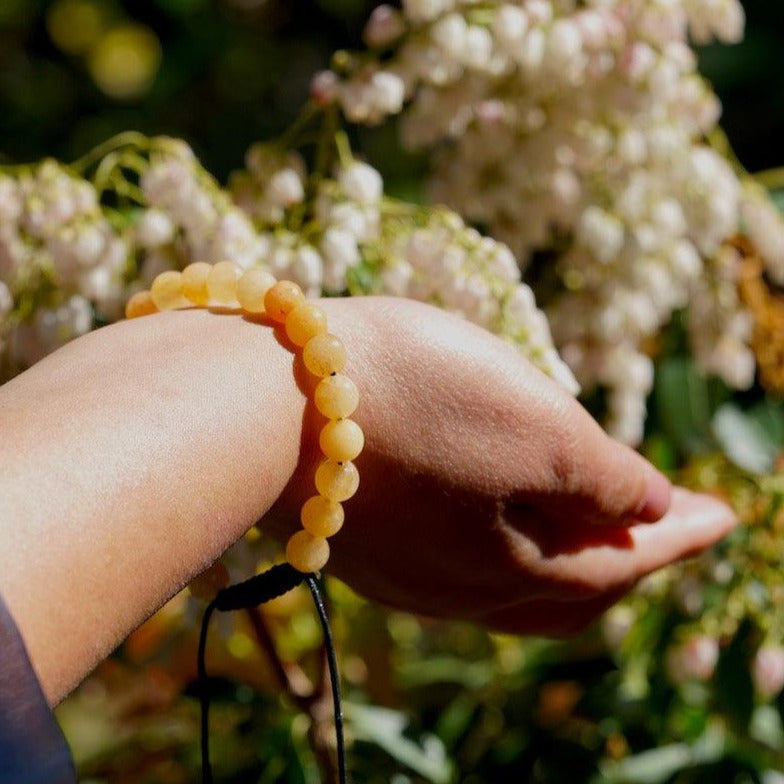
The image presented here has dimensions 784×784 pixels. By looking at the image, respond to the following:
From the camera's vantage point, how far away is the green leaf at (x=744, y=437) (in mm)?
1020

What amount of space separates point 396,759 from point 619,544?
0.91 ft

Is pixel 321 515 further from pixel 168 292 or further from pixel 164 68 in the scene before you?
pixel 164 68

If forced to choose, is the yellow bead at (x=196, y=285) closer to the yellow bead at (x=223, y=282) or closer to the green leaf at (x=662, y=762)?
the yellow bead at (x=223, y=282)

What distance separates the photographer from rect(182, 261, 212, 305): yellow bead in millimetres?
642

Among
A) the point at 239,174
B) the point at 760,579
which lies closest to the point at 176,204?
the point at 239,174

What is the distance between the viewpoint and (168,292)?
0.65m

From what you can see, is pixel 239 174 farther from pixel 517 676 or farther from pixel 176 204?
pixel 517 676

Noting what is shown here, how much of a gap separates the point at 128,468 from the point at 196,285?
0.58 ft

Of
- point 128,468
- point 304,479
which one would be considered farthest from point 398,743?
point 128,468

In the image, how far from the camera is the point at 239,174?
2.64 feet

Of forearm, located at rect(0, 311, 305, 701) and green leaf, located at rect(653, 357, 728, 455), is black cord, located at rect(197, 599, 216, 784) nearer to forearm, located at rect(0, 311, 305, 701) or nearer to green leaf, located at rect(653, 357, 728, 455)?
forearm, located at rect(0, 311, 305, 701)

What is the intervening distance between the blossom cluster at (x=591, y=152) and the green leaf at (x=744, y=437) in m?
0.09

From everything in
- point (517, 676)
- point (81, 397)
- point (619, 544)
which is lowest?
point (517, 676)

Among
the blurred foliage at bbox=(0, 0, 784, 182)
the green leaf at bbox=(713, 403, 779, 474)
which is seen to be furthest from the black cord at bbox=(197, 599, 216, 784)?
the blurred foliage at bbox=(0, 0, 784, 182)
